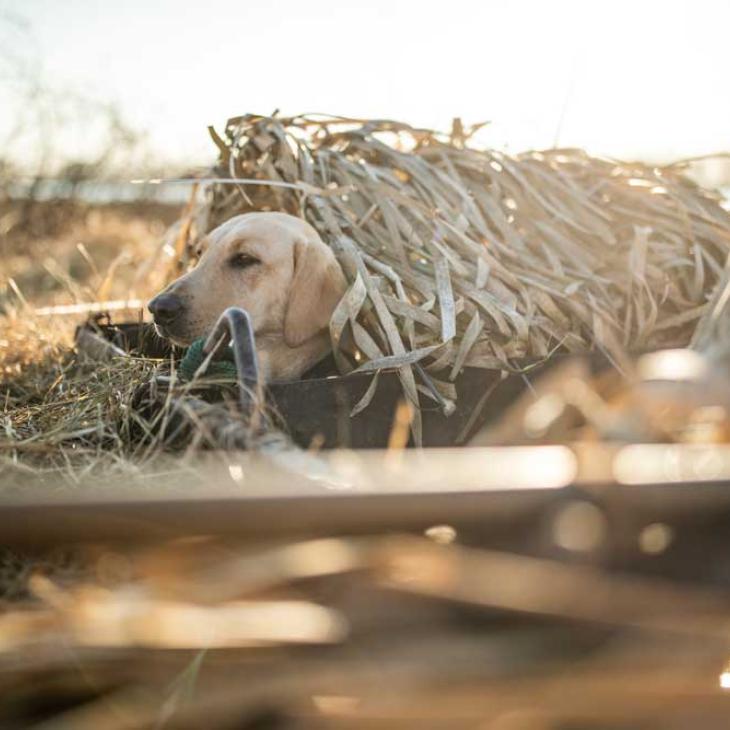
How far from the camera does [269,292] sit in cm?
296

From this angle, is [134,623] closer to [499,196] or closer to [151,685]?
[151,685]

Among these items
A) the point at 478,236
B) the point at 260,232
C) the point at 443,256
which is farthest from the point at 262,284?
the point at 478,236

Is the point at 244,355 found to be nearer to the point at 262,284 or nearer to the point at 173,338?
the point at 173,338

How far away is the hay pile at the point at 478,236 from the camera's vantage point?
102 inches

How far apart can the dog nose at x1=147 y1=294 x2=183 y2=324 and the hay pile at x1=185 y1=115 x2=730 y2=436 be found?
526mm

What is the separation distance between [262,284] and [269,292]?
40mm

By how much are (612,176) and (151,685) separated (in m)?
3.19

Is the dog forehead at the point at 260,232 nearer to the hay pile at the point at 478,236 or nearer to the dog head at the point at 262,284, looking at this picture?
the dog head at the point at 262,284

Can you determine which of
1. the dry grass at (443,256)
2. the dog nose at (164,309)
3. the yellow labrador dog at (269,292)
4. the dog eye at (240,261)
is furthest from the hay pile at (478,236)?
the dog nose at (164,309)

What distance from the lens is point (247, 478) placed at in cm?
103

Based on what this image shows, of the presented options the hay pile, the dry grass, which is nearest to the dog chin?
the dry grass

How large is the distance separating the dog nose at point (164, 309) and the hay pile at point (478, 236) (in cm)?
53

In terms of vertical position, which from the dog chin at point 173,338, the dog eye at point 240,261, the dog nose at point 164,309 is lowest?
the dog chin at point 173,338


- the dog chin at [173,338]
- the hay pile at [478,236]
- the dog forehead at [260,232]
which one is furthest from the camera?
the dog forehead at [260,232]
